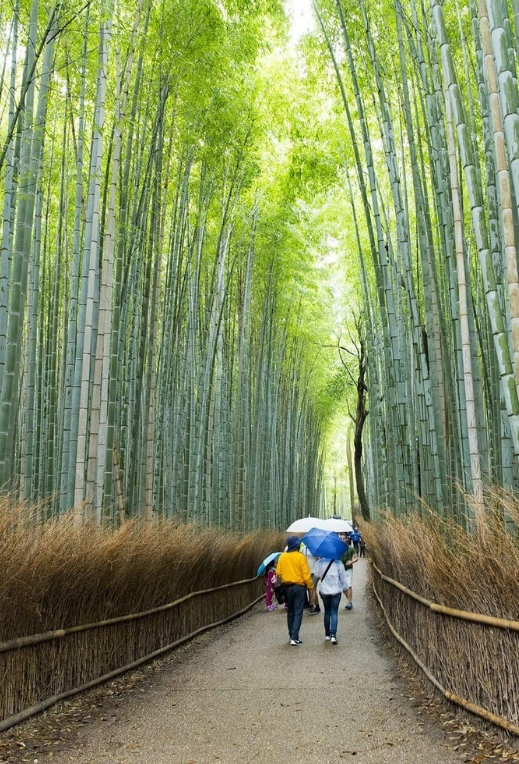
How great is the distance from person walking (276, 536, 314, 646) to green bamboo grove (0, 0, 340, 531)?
1.36 m

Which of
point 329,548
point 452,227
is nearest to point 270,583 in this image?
point 329,548

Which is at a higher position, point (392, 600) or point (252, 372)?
point (252, 372)

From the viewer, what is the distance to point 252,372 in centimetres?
1137

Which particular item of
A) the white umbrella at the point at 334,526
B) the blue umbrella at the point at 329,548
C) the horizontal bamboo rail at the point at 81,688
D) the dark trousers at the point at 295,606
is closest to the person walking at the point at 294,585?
the dark trousers at the point at 295,606

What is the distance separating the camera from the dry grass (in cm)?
241

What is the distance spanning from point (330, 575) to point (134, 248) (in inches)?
123

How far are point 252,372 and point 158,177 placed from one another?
5517mm

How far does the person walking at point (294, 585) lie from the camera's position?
17.3 ft

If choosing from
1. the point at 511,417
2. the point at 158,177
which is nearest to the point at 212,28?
the point at 158,177

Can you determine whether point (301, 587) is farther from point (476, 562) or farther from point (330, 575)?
point (476, 562)

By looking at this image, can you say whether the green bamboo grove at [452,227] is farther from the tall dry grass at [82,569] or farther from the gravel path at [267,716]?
the tall dry grass at [82,569]

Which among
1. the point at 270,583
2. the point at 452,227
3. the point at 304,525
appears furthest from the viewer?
the point at 304,525

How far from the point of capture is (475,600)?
2707 mm

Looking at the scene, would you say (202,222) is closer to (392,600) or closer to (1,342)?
(1,342)
